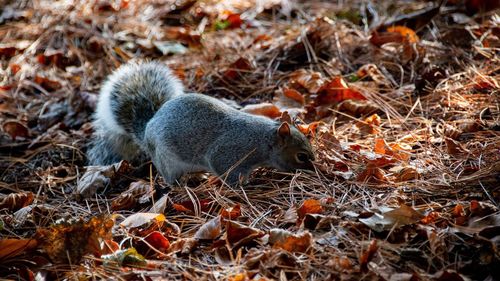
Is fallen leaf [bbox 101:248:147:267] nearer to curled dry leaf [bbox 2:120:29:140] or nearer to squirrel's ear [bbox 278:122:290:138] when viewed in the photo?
squirrel's ear [bbox 278:122:290:138]

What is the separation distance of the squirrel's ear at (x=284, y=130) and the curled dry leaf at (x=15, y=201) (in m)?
1.30

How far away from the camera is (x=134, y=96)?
349 centimetres

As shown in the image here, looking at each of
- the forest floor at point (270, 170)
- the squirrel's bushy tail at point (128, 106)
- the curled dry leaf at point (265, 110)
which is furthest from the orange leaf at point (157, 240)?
the curled dry leaf at point (265, 110)

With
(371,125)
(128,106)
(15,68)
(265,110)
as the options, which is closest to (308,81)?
(265,110)

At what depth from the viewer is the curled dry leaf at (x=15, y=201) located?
2.96 m

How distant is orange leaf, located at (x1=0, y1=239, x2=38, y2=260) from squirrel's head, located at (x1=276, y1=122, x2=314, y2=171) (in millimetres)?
1206

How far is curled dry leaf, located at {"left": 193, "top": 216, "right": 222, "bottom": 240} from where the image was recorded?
7.65ft

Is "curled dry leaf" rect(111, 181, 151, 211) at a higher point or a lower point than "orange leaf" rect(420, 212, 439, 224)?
lower

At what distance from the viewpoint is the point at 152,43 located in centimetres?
505

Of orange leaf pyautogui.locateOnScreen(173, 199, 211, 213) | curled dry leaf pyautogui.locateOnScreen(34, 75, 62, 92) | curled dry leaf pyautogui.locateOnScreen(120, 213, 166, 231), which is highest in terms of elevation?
curled dry leaf pyautogui.locateOnScreen(120, 213, 166, 231)

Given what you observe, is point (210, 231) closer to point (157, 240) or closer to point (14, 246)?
point (157, 240)

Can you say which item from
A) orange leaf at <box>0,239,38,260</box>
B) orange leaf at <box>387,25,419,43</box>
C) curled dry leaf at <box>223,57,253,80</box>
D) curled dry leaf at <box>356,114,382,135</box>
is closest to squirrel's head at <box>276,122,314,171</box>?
curled dry leaf at <box>356,114,382,135</box>

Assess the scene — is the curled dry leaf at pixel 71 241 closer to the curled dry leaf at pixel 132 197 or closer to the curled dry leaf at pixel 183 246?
the curled dry leaf at pixel 183 246

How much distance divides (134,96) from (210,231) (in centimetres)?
140
